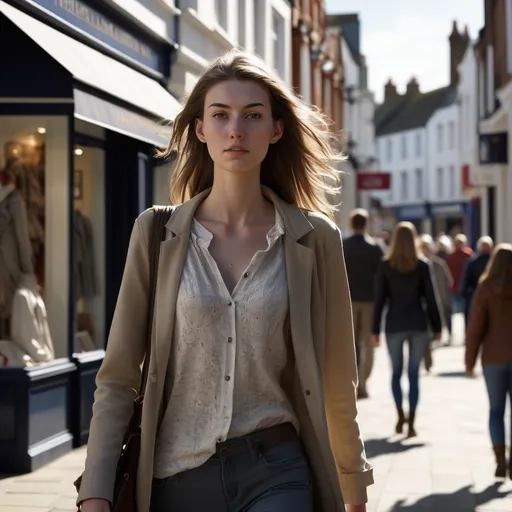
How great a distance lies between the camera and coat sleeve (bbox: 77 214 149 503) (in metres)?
3.39

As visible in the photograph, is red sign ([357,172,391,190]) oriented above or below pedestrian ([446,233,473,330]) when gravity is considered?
above

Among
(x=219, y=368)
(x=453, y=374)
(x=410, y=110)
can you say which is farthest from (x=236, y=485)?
(x=410, y=110)

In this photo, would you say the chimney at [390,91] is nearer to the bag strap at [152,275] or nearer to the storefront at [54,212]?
the storefront at [54,212]

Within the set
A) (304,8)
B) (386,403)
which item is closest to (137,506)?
(386,403)

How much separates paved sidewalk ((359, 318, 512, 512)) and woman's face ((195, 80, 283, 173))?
486 centimetres

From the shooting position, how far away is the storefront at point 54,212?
945 centimetres

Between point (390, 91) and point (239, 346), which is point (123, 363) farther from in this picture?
point (390, 91)

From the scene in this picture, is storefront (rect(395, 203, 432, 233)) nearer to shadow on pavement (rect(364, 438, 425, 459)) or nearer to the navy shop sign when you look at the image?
the navy shop sign

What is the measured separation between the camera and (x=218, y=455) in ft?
11.0

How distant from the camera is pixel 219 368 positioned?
11.1ft

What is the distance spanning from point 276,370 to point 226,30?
51.8 feet

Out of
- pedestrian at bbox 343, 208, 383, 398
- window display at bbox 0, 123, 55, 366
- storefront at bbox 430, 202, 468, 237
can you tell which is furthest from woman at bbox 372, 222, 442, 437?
storefront at bbox 430, 202, 468, 237

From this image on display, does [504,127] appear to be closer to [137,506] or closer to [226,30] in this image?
[226,30]

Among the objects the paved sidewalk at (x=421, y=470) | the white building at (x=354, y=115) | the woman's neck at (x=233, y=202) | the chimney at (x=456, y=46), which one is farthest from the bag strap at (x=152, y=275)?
the chimney at (x=456, y=46)
